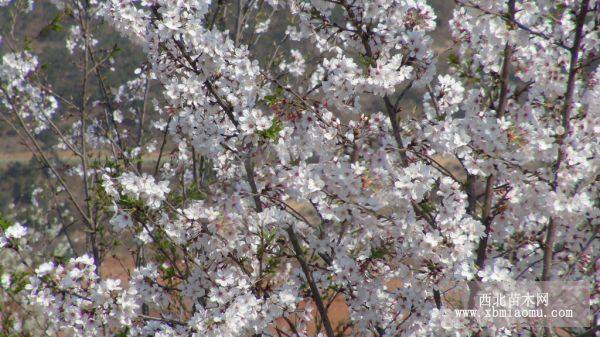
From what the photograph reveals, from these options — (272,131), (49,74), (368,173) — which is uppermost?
(49,74)

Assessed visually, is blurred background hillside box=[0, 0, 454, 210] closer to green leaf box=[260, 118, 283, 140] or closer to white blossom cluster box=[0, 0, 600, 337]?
white blossom cluster box=[0, 0, 600, 337]

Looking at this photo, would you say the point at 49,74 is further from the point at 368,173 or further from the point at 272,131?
the point at 368,173

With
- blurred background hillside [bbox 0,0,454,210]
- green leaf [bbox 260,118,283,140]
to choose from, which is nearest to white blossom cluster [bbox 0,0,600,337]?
green leaf [bbox 260,118,283,140]

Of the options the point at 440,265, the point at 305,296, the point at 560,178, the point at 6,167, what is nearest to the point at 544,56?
the point at 560,178

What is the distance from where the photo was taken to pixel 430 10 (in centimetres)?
422

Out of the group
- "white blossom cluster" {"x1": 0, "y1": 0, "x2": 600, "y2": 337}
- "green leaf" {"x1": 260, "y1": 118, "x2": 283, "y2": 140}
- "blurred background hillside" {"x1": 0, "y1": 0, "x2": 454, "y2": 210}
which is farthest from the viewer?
"blurred background hillside" {"x1": 0, "y1": 0, "x2": 454, "y2": 210}

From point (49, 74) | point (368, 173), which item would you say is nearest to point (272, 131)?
point (368, 173)

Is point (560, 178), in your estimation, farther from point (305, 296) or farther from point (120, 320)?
point (120, 320)

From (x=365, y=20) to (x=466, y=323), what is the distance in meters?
→ 1.96

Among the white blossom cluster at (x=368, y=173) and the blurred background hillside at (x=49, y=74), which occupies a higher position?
the blurred background hillside at (x=49, y=74)

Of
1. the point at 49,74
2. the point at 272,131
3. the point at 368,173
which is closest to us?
the point at 368,173

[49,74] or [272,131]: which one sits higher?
[49,74]

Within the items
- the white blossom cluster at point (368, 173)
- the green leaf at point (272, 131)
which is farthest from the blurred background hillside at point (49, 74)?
the green leaf at point (272, 131)

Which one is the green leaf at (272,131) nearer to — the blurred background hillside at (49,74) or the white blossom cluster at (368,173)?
the white blossom cluster at (368,173)
